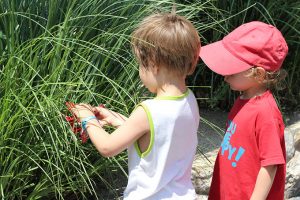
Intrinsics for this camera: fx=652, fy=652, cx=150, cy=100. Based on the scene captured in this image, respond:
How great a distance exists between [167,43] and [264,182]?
2.19 feet

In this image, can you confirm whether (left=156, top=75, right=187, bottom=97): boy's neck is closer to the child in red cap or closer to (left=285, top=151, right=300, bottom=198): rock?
the child in red cap

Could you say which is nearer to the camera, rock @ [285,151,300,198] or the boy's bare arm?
the boy's bare arm

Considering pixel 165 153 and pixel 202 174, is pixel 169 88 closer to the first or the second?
pixel 165 153

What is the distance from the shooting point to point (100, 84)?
3.30 metres

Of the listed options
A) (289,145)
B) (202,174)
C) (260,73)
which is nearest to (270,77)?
(260,73)

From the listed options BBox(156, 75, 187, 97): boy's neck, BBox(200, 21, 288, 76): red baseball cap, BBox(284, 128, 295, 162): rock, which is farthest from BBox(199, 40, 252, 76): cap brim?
BBox(284, 128, 295, 162): rock

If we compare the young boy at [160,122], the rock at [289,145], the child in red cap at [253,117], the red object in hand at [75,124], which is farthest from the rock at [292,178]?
the young boy at [160,122]

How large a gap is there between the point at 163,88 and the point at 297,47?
269 centimetres

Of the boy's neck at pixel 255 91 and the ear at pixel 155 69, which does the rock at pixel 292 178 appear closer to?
the boy's neck at pixel 255 91

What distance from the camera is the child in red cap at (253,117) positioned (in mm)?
2547

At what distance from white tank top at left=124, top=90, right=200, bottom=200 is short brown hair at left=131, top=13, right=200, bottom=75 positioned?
135 millimetres

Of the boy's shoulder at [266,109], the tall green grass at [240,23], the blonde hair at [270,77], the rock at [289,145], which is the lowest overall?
the rock at [289,145]

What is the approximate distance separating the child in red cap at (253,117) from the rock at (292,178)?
4.98ft

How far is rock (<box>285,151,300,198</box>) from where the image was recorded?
4207 millimetres
